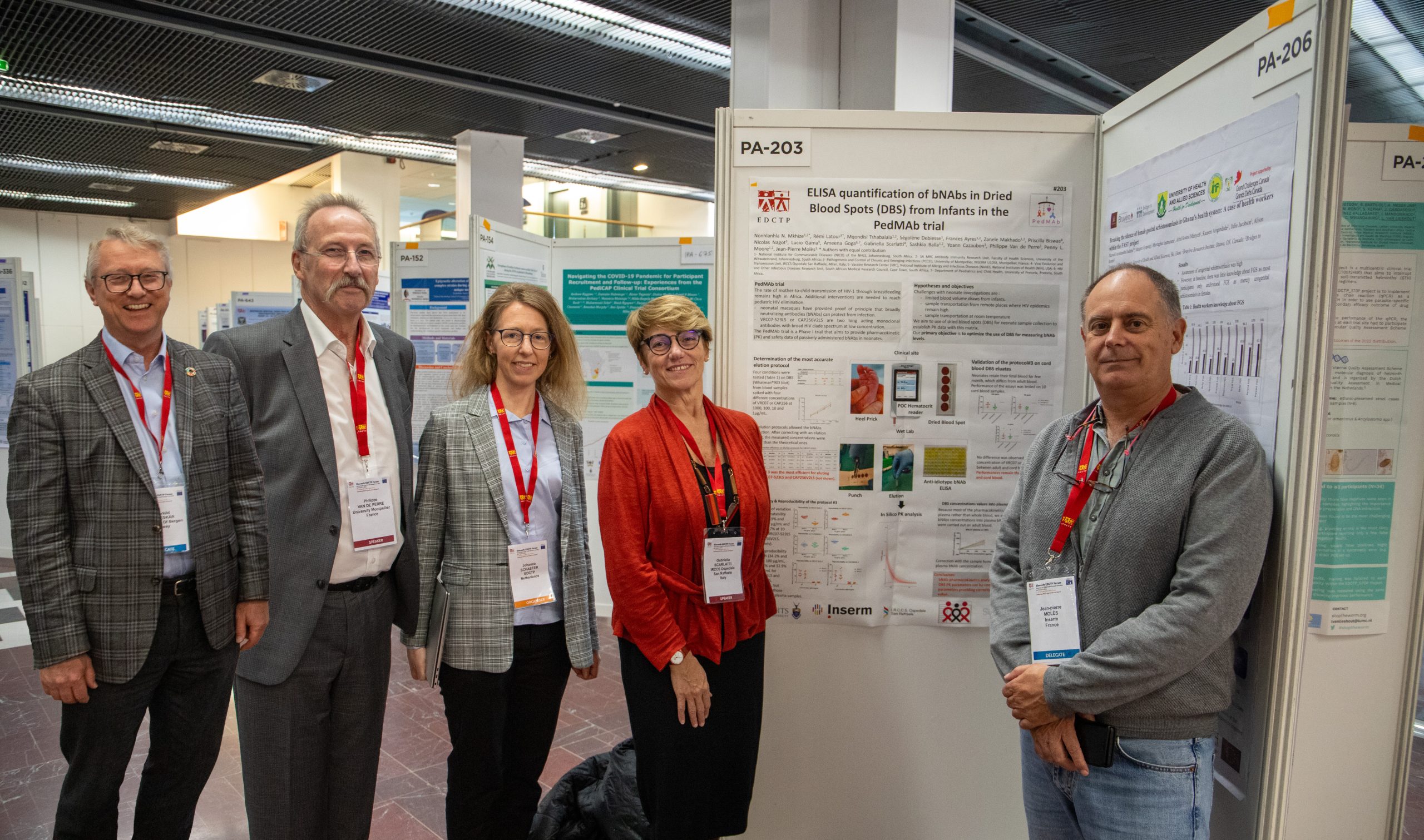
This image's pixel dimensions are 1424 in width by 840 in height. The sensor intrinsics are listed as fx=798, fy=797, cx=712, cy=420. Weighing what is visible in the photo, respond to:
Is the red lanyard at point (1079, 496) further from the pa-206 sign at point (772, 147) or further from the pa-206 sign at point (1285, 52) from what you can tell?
the pa-206 sign at point (772, 147)

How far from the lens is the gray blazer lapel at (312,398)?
1875mm

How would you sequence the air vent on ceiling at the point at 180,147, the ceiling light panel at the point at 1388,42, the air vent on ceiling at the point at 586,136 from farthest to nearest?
the air vent on ceiling at the point at 180,147, the air vent on ceiling at the point at 586,136, the ceiling light panel at the point at 1388,42

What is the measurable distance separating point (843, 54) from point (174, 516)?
2.71 m

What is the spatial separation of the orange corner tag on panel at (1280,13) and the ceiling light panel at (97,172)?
34.5 feet

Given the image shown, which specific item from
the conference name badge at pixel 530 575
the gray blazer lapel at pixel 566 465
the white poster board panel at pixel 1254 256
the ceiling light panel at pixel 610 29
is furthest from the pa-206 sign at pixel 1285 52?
the ceiling light panel at pixel 610 29

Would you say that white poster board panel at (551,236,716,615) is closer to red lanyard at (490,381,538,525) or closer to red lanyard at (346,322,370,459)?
red lanyard at (490,381,538,525)

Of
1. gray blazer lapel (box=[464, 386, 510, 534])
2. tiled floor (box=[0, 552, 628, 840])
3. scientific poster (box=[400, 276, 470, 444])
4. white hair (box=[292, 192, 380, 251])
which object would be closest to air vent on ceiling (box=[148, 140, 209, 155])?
scientific poster (box=[400, 276, 470, 444])

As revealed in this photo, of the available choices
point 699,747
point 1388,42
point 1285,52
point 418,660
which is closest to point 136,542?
point 418,660

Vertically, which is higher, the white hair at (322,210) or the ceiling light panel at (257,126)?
the ceiling light panel at (257,126)

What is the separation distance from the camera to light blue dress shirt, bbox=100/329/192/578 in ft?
6.44

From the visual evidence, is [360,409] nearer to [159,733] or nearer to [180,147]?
[159,733]

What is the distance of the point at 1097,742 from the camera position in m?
1.49

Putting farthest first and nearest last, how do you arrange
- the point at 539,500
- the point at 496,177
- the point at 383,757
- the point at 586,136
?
the point at 586,136, the point at 496,177, the point at 383,757, the point at 539,500

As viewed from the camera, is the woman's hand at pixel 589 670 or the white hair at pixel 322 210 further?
the woman's hand at pixel 589 670
